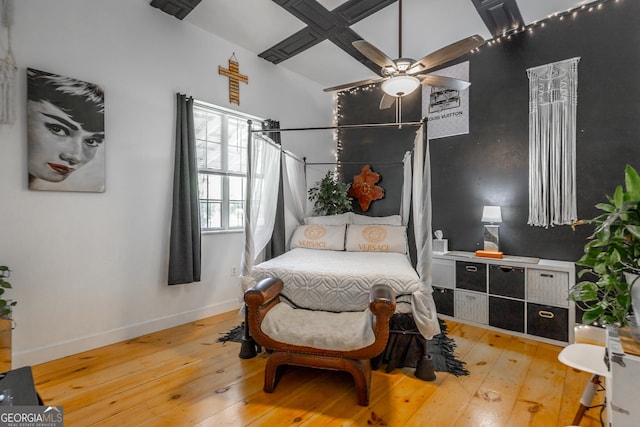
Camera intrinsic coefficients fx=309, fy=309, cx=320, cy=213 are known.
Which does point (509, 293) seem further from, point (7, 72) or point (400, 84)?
point (7, 72)

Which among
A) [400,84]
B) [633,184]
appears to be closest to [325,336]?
[633,184]

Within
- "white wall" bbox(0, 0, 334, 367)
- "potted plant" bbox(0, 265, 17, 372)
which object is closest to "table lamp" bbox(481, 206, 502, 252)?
"white wall" bbox(0, 0, 334, 367)

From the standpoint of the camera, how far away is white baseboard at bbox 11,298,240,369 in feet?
7.50

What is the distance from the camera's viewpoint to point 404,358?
2.29 metres

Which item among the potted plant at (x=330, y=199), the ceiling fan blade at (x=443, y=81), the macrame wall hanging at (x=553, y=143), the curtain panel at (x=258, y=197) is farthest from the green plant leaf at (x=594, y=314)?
the potted plant at (x=330, y=199)

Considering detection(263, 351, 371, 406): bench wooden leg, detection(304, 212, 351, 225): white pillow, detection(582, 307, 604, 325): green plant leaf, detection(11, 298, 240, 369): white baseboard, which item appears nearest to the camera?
detection(582, 307, 604, 325): green plant leaf

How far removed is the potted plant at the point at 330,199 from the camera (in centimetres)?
429

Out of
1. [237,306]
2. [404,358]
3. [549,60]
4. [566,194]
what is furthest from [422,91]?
[237,306]

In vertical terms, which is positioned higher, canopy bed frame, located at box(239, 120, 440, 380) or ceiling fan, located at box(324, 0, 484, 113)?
ceiling fan, located at box(324, 0, 484, 113)

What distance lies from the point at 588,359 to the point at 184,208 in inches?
125

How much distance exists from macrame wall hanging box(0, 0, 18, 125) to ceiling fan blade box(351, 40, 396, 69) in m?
2.44

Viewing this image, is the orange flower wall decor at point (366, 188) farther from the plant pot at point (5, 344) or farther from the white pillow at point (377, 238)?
the plant pot at point (5, 344)

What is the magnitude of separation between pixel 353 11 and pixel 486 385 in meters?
3.30

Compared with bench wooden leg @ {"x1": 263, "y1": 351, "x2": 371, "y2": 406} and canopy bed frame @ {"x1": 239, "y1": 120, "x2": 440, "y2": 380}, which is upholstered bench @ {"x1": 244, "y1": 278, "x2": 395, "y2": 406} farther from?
canopy bed frame @ {"x1": 239, "y1": 120, "x2": 440, "y2": 380}
